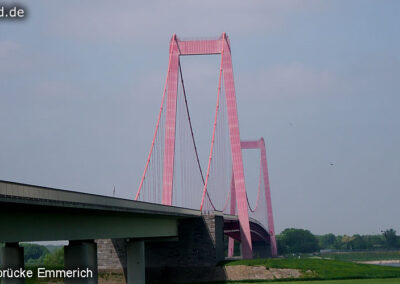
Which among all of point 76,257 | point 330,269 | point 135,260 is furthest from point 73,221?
point 330,269

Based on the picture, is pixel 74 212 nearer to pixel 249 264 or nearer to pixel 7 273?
pixel 7 273

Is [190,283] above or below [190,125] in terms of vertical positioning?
below

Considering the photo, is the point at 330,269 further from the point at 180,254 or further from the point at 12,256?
the point at 12,256

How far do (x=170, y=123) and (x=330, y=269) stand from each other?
63.0 ft

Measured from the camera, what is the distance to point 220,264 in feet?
193

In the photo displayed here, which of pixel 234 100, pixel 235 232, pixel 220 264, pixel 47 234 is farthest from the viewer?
pixel 235 232

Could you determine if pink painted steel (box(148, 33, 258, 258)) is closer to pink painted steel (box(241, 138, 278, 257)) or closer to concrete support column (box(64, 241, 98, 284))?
concrete support column (box(64, 241, 98, 284))

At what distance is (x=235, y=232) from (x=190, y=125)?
1729cm

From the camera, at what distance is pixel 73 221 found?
33281 millimetres

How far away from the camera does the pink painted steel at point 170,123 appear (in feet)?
204

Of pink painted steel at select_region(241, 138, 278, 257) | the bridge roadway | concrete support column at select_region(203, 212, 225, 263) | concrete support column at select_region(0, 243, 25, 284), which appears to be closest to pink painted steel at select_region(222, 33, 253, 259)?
concrete support column at select_region(203, 212, 225, 263)

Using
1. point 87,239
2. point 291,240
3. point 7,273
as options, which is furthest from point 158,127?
point 291,240

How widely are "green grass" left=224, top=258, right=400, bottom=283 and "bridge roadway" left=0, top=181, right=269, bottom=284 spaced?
1043 cm

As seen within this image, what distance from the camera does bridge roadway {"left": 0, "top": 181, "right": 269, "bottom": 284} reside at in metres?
26.8
